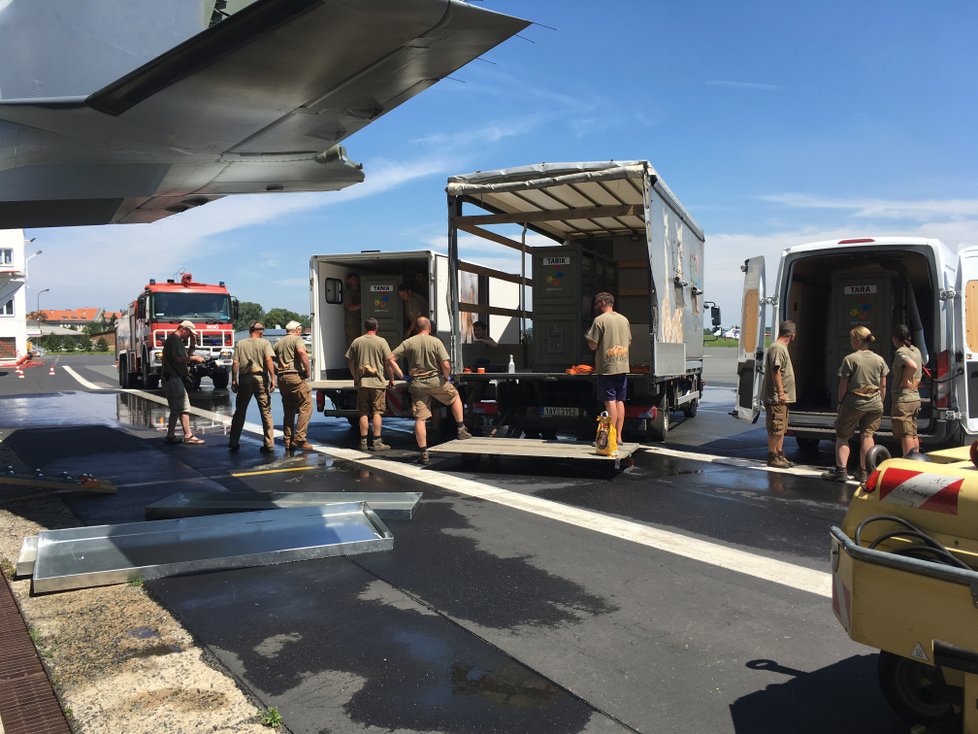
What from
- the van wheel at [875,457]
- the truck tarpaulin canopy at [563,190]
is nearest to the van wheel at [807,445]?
the truck tarpaulin canopy at [563,190]

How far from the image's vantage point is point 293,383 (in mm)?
10242

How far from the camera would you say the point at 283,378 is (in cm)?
1023

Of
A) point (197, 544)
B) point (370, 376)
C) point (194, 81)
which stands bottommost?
point (197, 544)

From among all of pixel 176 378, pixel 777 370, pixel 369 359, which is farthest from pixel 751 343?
pixel 176 378

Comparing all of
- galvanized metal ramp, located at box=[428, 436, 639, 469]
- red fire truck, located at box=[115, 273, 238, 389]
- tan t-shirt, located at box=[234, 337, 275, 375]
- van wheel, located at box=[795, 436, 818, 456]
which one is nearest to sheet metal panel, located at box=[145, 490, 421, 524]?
galvanized metal ramp, located at box=[428, 436, 639, 469]

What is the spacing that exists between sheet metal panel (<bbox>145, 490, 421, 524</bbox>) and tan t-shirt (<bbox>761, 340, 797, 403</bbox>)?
171 inches

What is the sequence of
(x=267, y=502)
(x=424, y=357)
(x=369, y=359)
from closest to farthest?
(x=267, y=502), (x=424, y=357), (x=369, y=359)

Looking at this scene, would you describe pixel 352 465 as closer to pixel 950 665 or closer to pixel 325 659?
pixel 325 659

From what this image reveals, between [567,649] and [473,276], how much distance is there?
8484mm

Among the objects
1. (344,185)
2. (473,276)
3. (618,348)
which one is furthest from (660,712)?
(473,276)

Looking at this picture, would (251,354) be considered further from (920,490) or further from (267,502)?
(920,490)

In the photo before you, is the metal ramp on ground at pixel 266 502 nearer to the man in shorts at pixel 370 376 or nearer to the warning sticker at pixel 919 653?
the man in shorts at pixel 370 376

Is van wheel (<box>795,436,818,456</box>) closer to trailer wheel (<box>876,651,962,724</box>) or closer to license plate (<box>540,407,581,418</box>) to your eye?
license plate (<box>540,407,581,418</box>)

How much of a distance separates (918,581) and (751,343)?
689 centimetres
